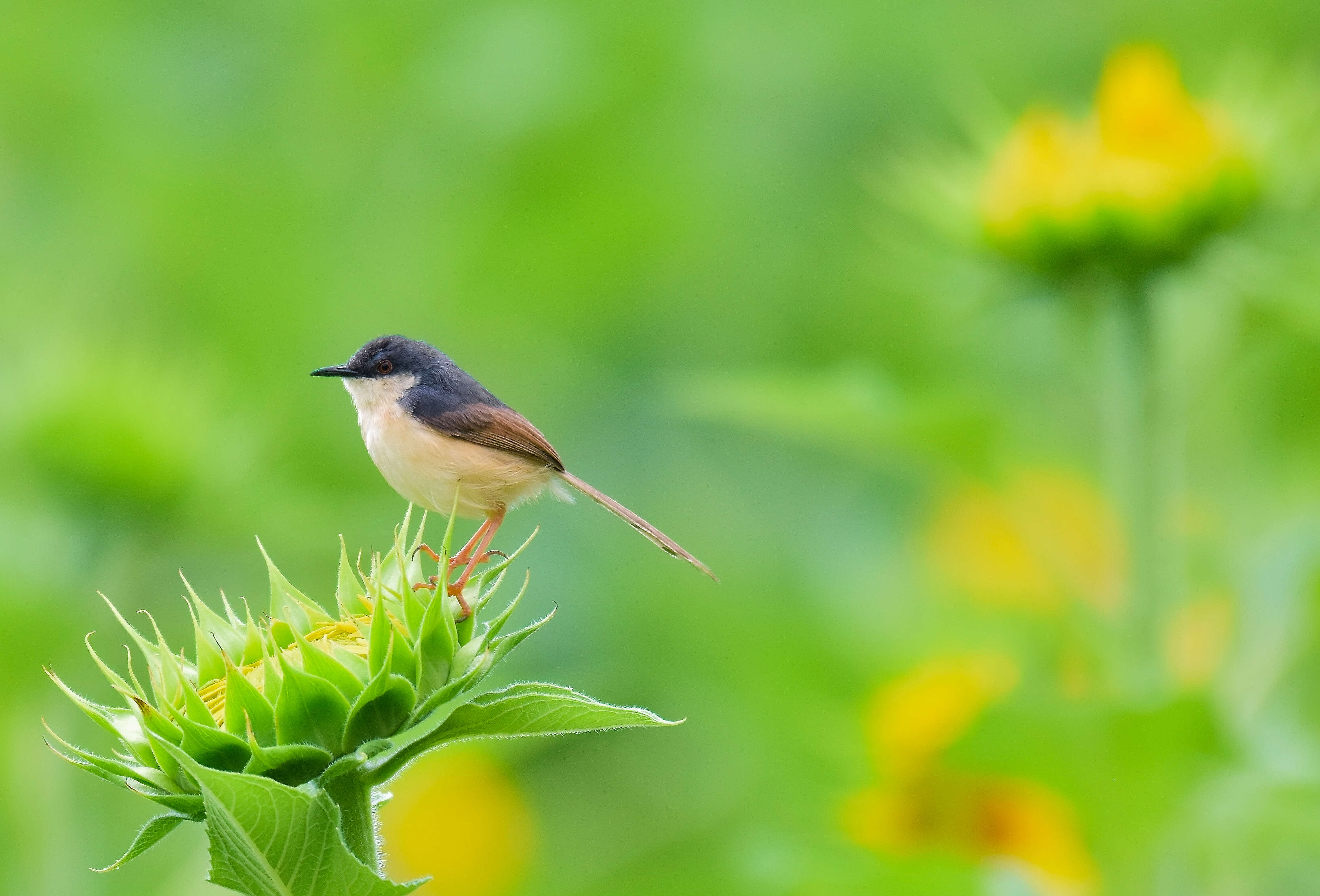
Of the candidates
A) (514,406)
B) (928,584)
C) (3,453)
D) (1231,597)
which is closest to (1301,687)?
(1231,597)

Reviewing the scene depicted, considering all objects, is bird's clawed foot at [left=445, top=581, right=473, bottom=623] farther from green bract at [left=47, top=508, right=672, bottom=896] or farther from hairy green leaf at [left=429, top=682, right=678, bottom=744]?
hairy green leaf at [left=429, top=682, right=678, bottom=744]

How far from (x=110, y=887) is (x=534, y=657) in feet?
6.77

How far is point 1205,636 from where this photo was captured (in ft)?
20.4

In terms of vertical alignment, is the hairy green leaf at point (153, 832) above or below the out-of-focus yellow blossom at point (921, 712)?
below

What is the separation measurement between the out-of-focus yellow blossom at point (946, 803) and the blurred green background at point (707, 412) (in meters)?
0.01

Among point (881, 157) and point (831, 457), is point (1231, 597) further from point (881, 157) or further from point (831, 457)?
point (881, 157)

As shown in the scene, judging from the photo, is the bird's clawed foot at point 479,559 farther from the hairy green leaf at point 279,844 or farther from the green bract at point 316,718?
the hairy green leaf at point 279,844

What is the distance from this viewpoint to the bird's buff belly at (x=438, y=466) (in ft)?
9.37

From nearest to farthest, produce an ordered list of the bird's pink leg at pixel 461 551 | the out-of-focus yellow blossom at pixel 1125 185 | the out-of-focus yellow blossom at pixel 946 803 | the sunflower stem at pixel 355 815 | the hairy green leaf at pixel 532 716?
the hairy green leaf at pixel 532 716 → the sunflower stem at pixel 355 815 → the bird's pink leg at pixel 461 551 → the out-of-focus yellow blossom at pixel 1125 185 → the out-of-focus yellow blossom at pixel 946 803

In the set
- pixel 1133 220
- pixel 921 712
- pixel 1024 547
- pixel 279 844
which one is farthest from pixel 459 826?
pixel 279 844

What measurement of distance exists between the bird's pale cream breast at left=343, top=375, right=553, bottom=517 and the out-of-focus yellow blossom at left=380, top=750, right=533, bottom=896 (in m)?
3.33

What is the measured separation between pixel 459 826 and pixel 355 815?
4.18m

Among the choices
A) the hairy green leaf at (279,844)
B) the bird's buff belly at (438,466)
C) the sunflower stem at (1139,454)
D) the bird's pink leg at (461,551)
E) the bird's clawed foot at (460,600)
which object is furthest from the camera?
the sunflower stem at (1139,454)

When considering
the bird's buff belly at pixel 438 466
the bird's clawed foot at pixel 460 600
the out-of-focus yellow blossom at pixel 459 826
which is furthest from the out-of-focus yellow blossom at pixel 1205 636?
the bird's clawed foot at pixel 460 600
